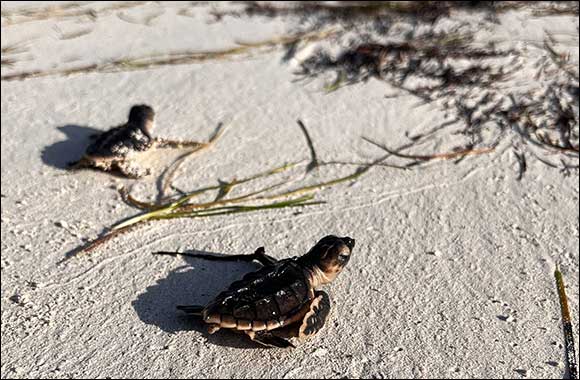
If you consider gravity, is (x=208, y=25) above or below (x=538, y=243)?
above

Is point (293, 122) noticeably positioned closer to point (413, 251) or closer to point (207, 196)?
point (207, 196)

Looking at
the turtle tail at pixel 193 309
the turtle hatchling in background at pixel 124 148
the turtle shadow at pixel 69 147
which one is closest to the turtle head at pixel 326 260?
the turtle tail at pixel 193 309

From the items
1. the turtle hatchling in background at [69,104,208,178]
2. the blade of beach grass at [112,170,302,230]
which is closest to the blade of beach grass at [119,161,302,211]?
the blade of beach grass at [112,170,302,230]

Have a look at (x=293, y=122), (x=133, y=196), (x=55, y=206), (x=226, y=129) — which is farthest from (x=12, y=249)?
(x=293, y=122)

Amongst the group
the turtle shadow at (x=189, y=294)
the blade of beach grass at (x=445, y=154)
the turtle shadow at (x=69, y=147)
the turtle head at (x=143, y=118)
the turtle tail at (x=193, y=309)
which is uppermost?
the turtle head at (x=143, y=118)

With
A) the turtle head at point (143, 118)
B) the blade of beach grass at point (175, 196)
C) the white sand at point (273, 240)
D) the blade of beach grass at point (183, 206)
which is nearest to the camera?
the white sand at point (273, 240)

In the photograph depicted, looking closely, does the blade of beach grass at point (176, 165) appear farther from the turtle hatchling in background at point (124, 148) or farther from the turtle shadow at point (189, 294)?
the turtle shadow at point (189, 294)

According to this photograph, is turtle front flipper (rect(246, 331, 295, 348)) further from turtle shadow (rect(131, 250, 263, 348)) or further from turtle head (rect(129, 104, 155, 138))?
turtle head (rect(129, 104, 155, 138))
